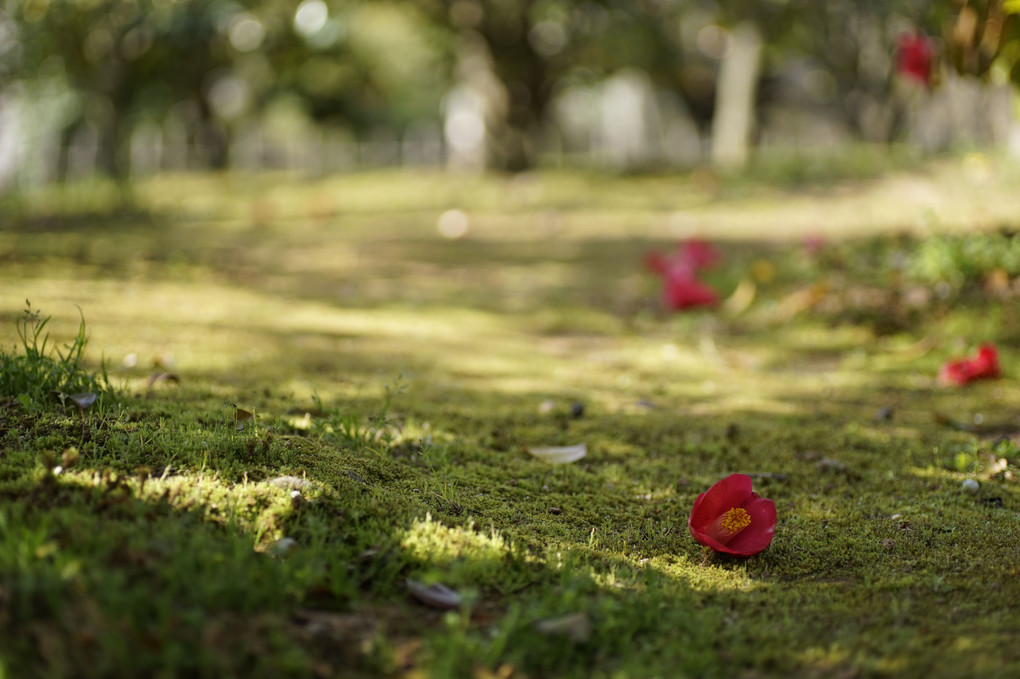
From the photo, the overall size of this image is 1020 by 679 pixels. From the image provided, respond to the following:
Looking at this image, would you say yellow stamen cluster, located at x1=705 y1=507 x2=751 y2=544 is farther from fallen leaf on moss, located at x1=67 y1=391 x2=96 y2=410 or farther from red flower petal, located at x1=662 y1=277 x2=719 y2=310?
red flower petal, located at x1=662 y1=277 x2=719 y2=310

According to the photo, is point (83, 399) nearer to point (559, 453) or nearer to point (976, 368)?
point (559, 453)

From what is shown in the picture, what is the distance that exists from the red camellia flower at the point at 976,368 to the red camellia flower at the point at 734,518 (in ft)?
7.40

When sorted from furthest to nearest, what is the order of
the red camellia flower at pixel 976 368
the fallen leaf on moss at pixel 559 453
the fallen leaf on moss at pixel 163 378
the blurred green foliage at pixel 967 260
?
the blurred green foliage at pixel 967 260, the red camellia flower at pixel 976 368, the fallen leaf on moss at pixel 163 378, the fallen leaf on moss at pixel 559 453

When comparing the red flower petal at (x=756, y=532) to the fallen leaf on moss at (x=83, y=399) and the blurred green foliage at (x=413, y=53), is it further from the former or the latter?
the blurred green foliage at (x=413, y=53)

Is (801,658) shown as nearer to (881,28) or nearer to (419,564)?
(419,564)

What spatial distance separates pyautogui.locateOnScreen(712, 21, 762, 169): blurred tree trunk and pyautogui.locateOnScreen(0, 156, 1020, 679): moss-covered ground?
8.10m

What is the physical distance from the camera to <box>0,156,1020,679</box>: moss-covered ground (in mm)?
1720

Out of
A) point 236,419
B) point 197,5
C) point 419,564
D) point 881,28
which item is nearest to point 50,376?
point 236,419

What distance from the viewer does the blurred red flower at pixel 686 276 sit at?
227 inches

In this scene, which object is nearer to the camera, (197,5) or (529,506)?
(529,506)

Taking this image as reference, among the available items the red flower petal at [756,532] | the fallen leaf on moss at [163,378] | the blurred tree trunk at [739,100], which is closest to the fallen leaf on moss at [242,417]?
the fallen leaf on moss at [163,378]

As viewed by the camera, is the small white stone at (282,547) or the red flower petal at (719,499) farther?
the red flower petal at (719,499)

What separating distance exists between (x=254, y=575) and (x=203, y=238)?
7.97m

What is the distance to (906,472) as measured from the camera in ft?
9.73
